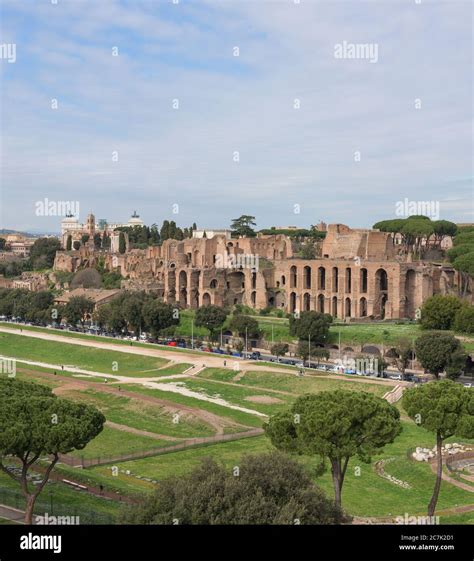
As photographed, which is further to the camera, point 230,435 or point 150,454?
point 230,435

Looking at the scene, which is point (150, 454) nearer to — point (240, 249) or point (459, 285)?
point (459, 285)

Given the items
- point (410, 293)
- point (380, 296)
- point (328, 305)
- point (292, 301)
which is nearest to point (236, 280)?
point (292, 301)

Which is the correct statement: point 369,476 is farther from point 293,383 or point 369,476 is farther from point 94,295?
point 94,295

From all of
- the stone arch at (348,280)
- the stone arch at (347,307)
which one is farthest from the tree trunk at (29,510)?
the stone arch at (348,280)

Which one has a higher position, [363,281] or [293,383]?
[363,281]

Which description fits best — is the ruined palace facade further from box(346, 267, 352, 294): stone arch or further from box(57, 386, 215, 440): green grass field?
box(57, 386, 215, 440): green grass field

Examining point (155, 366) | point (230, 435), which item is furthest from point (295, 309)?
point (230, 435)

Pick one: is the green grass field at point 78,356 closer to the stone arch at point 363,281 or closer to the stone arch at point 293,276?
the stone arch at point 293,276

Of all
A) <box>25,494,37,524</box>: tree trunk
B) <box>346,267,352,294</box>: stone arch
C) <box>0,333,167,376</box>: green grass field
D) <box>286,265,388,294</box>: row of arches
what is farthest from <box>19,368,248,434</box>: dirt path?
<box>346,267,352,294</box>: stone arch
